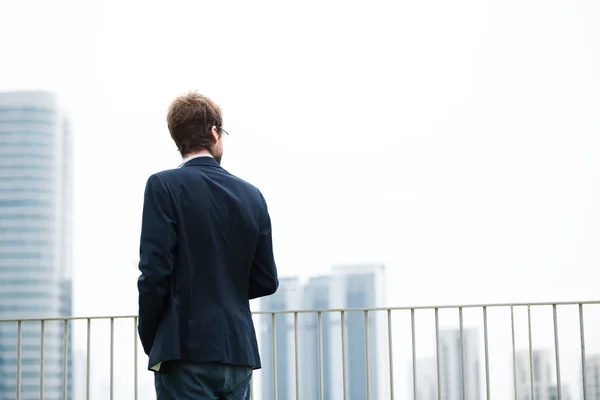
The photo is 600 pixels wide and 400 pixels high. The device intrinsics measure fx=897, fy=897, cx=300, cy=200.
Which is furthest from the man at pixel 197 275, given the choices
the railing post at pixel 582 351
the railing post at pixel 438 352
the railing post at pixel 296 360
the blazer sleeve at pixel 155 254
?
the railing post at pixel 582 351

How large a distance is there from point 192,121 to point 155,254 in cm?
33

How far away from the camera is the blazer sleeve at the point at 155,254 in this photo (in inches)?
73.4

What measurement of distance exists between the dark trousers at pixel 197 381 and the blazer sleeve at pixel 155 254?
0.28 feet

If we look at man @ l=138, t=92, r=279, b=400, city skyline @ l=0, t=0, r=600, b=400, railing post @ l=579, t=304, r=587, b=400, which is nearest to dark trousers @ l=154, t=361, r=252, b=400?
man @ l=138, t=92, r=279, b=400

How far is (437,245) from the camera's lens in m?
32.7

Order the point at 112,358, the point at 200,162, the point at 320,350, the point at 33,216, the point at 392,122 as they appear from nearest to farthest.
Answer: the point at 200,162 → the point at 320,350 → the point at 112,358 → the point at 392,122 → the point at 33,216

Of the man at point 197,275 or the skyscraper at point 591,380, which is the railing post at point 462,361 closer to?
the skyscraper at point 591,380

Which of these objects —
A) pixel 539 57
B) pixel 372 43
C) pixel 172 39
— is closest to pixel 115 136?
pixel 172 39

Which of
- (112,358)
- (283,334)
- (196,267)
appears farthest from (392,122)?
(196,267)

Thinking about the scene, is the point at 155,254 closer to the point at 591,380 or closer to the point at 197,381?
the point at 197,381

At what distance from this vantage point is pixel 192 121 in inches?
78.9

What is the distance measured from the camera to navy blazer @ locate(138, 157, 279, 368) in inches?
73.8

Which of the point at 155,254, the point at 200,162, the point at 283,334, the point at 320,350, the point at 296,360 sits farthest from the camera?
the point at 283,334

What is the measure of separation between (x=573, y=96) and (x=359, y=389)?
15.8 metres
